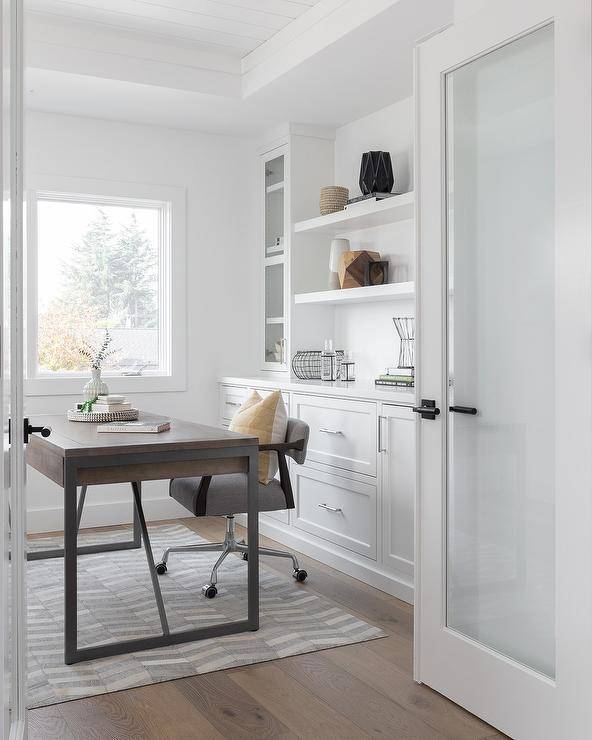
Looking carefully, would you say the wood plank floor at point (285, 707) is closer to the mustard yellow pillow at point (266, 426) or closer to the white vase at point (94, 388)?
the mustard yellow pillow at point (266, 426)

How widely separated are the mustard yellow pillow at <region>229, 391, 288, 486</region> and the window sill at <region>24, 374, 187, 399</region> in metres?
1.59

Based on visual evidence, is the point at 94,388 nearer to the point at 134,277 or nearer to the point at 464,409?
the point at 134,277

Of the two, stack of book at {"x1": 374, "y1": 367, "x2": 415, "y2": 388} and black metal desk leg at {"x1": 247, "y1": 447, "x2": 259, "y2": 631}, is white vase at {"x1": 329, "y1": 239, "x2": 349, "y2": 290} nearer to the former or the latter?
→ stack of book at {"x1": 374, "y1": 367, "x2": 415, "y2": 388}

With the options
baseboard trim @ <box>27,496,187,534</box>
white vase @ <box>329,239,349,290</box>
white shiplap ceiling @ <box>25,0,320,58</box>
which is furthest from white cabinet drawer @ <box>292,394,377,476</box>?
white shiplap ceiling @ <box>25,0,320,58</box>

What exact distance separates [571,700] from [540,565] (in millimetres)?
359

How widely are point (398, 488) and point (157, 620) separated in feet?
3.98

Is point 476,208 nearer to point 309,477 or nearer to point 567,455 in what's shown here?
point 567,455

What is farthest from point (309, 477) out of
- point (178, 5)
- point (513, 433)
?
point (178, 5)

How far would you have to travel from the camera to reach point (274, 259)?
5262 mm


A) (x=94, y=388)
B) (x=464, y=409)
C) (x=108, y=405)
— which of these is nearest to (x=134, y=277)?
(x=94, y=388)

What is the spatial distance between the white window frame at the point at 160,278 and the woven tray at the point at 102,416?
39.3 inches

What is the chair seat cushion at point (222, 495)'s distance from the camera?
335 cm

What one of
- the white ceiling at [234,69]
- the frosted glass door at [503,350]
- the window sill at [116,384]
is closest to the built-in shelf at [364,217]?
the white ceiling at [234,69]

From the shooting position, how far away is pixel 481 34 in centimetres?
238
